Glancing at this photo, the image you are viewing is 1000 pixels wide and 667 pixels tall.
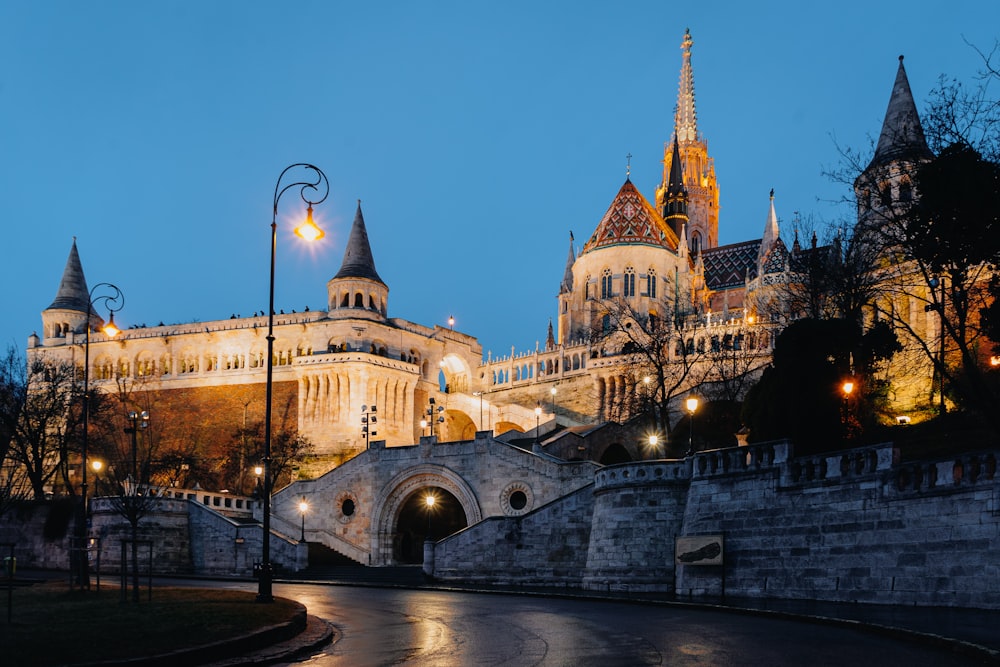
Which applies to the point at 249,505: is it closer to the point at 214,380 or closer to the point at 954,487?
the point at 214,380

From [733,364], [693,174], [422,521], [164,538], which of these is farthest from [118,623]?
[693,174]

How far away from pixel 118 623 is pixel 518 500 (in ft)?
92.8

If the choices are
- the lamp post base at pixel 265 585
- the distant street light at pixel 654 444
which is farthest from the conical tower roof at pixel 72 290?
the lamp post base at pixel 265 585

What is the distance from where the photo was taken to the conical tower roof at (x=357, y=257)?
74312mm

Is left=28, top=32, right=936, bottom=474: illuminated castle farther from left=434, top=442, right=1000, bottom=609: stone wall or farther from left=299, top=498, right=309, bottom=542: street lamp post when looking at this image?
left=434, top=442, right=1000, bottom=609: stone wall

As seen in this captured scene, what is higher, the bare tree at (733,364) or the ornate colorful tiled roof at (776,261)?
the ornate colorful tiled roof at (776,261)

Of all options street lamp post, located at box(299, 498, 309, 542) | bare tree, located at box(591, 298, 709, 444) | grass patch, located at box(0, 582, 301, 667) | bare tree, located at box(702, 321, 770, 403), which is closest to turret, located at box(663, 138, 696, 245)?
bare tree, located at box(591, 298, 709, 444)

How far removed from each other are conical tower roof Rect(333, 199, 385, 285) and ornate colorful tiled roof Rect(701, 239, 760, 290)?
96.4 feet

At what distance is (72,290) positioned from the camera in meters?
84.7

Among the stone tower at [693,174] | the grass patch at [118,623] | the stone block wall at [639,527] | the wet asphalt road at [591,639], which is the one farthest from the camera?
the stone tower at [693,174]

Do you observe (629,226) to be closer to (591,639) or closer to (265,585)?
(265,585)

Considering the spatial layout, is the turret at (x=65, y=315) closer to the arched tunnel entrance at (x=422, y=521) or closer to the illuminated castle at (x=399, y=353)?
the illuminated castle at (x=399, y=353)

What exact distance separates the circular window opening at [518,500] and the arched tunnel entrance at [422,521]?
5.22 metres

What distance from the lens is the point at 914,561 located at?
20.2 meters
